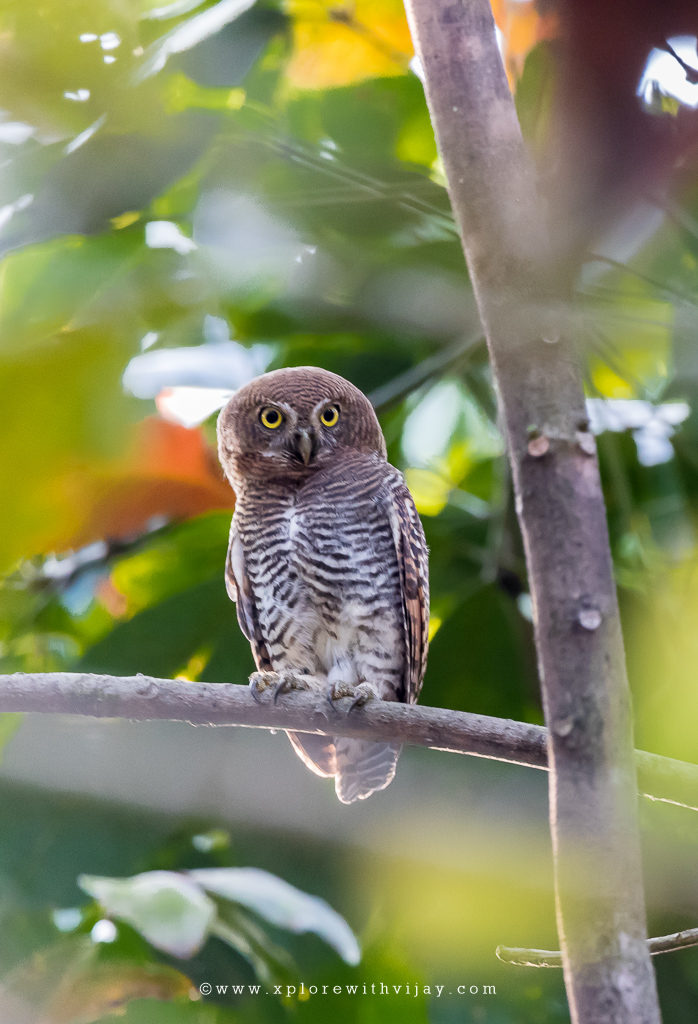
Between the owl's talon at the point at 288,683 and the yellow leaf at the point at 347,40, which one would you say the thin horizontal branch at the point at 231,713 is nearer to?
the owl's talon at the point at 288,683

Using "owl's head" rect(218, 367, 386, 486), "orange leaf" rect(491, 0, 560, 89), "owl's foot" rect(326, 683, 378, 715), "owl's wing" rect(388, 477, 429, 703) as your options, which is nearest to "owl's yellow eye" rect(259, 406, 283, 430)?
"owl's head" rect(218, 367, 386, 486)

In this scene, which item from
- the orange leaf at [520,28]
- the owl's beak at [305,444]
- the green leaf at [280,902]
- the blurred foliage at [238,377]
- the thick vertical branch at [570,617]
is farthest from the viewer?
the owl's beak at [305,444]

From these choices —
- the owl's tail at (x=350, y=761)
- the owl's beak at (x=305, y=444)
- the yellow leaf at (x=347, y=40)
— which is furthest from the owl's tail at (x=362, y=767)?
the yellow leaf at (x=347, y=40)

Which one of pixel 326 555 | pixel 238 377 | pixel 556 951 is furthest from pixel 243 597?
pixel 556 951

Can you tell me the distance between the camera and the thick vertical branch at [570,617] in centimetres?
29

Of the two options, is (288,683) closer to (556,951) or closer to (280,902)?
(280,902)

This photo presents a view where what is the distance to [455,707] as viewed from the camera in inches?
26.3

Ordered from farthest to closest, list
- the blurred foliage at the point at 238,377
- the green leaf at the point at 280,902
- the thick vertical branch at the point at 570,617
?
the green leaf at the point at 280,902 < the blurred foliage at the point at 238,377 < the thick vertical branch at the point at 570,617

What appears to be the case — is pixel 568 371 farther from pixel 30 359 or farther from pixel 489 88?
pixel 30 359

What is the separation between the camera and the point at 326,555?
77 cm

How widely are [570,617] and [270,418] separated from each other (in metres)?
0.45

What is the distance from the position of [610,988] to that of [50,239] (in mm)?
495

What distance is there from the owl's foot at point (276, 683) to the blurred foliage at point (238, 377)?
0.05 m

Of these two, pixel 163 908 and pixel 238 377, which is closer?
pixel 163 908
